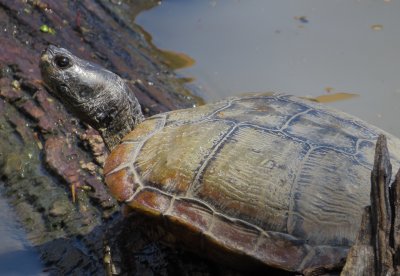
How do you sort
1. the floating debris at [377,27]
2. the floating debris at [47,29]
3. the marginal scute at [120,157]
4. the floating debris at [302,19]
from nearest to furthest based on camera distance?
the marginal scute at [120,157], the floating debris at [47,29], the floating debris at [377,27], the floating debris at [302,19]

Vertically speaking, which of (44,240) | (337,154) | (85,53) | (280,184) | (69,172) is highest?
(337,154)

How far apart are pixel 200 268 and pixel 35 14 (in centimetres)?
226

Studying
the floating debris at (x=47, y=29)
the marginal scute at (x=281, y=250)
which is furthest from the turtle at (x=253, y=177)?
the floating debris at (x=47, y=29)

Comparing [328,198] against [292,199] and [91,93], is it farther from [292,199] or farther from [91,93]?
[91,93]

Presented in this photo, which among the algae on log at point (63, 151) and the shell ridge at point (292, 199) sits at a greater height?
the shell ridge at point (292, 199)

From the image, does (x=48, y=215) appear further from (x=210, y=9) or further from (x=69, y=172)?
(x=210, y=9)

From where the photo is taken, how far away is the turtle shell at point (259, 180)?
2.10 meters

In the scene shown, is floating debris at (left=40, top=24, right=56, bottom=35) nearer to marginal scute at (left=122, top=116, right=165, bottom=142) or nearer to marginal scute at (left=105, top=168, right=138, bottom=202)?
marginal scute at (left=122, top=116, right=165, bottom=142)

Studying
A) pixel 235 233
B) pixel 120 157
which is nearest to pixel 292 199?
pixel 235 233

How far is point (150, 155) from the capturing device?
250 cm

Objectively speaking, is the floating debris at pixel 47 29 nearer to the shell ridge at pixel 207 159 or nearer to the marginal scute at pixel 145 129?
the marginal scute at pixel 145 129

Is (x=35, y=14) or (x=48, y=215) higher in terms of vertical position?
(x=35, y=14)

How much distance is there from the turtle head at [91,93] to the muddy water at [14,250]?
643 millimetres

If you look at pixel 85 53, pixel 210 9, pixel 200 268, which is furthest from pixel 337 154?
pixel 210 9
